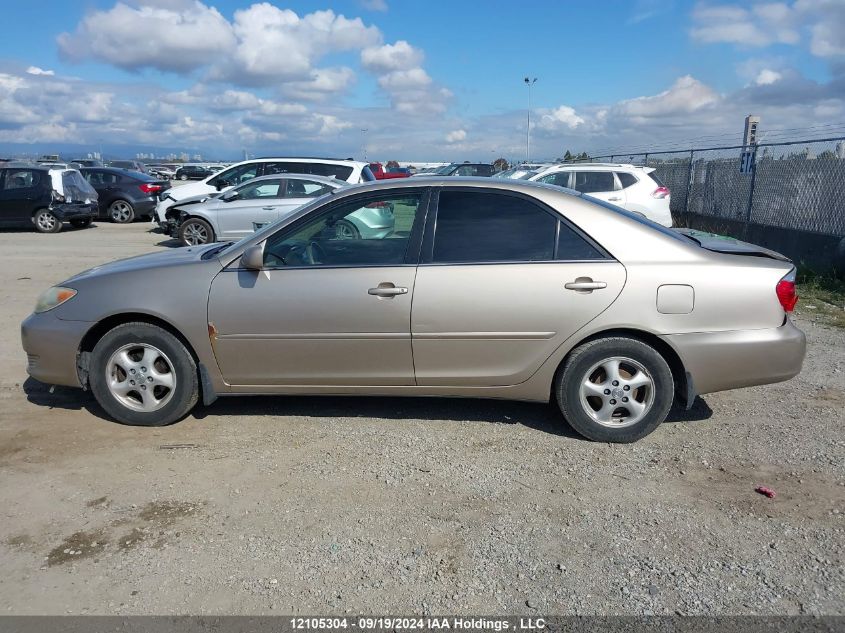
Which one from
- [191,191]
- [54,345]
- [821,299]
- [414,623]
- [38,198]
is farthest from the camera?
[38,198]

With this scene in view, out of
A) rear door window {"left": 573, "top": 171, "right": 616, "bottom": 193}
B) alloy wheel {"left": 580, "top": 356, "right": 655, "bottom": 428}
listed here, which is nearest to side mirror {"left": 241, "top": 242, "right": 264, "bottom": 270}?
alloy wheel {"left": 580, "top": 356, "right": 655, "bottom": 428}

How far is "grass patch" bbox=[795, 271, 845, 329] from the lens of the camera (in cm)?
803

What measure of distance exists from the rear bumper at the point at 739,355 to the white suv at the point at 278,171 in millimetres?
10925

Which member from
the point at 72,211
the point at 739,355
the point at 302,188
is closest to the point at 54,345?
the point at 739,355

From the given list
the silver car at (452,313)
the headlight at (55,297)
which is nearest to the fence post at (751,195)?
the silver car at (452,313)

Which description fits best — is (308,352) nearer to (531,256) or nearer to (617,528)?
(531,256)

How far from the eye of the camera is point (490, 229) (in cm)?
452

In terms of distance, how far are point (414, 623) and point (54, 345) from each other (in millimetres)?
3319

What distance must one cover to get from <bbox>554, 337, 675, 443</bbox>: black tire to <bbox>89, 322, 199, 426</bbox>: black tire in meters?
2.46

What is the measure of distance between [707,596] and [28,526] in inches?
130

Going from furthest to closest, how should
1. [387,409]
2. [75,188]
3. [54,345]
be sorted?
[75,188] < [387,409] < [54,345]

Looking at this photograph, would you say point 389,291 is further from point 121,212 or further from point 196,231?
point 121,212

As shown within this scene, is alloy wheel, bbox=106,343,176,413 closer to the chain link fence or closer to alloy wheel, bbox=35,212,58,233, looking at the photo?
the chain link fence

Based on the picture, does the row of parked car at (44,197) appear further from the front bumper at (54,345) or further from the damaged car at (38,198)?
the front bumper at (54,345)
